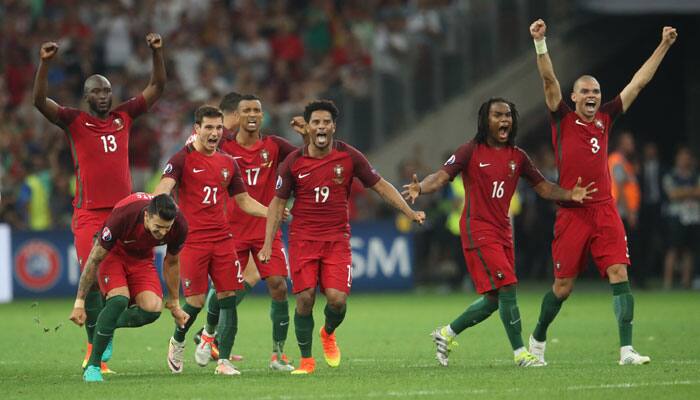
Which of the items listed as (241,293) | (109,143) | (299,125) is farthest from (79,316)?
(299,125)

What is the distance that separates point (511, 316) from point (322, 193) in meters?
2.06

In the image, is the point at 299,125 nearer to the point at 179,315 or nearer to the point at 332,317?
the point at 332,317

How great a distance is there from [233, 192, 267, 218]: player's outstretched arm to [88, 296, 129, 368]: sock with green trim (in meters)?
1.71

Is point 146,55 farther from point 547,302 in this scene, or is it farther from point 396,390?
point 396,390

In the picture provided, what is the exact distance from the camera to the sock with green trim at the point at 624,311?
43.1 feet

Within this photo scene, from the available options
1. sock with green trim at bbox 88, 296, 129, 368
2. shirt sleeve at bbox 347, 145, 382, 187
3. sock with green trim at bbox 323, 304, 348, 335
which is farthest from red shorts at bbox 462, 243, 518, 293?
sock with green trim at bbox 88, 296, 129, 368

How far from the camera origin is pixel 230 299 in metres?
13.3

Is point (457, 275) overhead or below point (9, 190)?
below

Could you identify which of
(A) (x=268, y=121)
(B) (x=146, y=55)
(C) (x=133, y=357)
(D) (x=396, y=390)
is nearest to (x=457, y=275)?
(A) (x=268, y=121)

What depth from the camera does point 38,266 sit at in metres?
24.0

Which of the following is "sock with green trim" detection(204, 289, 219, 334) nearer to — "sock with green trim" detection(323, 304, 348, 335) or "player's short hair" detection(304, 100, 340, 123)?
"sock with green trim" detection(323, 304, 348, 335)

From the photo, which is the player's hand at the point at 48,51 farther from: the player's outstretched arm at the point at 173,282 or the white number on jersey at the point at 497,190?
the white number on jersey at the point at 497,190

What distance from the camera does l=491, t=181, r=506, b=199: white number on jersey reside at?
1347cm

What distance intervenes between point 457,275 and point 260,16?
715cm
